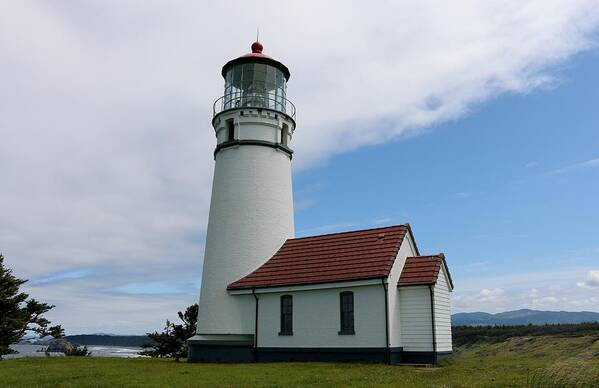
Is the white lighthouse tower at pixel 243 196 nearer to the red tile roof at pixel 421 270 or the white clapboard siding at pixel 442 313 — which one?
the red tile roof at pixel 421 270

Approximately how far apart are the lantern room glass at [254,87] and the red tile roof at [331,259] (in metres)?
6.89

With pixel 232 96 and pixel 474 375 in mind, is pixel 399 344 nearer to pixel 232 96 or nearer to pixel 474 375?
pixel 474 375

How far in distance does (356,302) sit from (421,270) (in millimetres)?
2838

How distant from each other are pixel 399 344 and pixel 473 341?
1136 inches

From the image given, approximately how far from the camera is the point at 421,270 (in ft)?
65.4

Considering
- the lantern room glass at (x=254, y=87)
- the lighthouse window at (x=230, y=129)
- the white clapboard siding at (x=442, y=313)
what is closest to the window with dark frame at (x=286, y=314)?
the white clapboard siding at (x=442, y=313)

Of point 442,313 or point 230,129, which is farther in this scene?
point 230,129

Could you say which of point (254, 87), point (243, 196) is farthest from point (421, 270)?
point (254, 87)

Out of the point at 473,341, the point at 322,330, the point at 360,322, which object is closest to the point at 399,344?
the point at 360,322

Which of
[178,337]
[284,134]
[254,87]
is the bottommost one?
[178,337]

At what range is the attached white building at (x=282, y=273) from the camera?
1927 cm

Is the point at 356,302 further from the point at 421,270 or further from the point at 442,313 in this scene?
the point at 442,313

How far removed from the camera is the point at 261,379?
46.5 feet

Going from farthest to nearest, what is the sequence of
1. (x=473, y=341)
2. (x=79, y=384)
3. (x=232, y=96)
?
(x=473, y=341) < (x=232, y=96) < (x=79, y=384)
